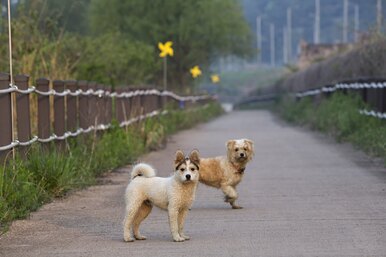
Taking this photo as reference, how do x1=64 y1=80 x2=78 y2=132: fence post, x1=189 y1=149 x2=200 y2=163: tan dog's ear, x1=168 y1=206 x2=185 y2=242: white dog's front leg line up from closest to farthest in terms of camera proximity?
x1=168 y1=206 x2=185 y2=242: white dog's front leg
x1=189 y1=149 x2=200 y2=163: tan dog's ear
x1=64 y1=80 x2=78 y2=132: fence post

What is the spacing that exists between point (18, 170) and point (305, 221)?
130 inches

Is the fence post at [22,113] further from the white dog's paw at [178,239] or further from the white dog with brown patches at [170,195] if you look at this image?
the white dog's paw at [178,239]

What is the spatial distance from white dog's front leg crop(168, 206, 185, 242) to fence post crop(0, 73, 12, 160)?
2969 mm

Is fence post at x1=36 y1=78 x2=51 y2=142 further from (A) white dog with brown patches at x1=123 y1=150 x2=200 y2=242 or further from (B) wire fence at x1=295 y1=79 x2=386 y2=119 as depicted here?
(B) wire fence at x1=295 y1=79 x2=386 y2=119

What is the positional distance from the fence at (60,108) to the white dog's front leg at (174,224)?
2.91 metres

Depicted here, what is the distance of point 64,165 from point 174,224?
12.9 feet

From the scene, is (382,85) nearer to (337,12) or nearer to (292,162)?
(292,162)

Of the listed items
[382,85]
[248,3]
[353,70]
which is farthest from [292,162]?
[248,3]

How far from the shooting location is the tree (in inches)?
1809

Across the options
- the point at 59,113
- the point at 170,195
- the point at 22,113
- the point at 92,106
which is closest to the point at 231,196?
the point at 170,195

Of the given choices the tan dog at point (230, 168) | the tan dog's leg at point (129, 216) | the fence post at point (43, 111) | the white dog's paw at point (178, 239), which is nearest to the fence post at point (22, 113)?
the fence post at point (43, 111)

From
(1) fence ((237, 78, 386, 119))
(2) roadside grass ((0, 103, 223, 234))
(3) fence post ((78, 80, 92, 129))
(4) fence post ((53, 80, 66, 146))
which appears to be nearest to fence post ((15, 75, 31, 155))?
(2) roadside grass ((0, 103, 223, 234))

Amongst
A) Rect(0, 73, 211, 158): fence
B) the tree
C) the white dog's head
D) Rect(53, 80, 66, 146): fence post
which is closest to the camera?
the white dog's head

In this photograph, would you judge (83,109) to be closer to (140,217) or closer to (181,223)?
(140,217)
